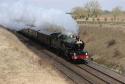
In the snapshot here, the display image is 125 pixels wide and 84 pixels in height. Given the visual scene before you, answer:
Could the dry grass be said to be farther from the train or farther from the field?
the field

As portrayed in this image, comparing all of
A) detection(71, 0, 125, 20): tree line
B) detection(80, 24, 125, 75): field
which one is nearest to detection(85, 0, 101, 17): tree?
detection(71, 0, 125, 20): tree line

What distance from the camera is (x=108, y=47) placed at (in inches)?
2041

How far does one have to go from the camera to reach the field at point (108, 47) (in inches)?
1606

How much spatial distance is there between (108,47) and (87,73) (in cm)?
1909

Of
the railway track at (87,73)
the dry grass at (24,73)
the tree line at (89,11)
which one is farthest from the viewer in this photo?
the tree line at (89,11)

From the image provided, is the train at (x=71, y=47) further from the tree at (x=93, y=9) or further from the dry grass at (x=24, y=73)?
the tree at (x=93, y=9)

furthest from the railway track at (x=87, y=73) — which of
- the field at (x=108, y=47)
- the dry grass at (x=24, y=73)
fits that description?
the field at (x=108, y=47)

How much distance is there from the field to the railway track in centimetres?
236

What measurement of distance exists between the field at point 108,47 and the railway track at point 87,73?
2.36 m

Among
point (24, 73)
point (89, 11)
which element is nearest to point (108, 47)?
point (24, 73)

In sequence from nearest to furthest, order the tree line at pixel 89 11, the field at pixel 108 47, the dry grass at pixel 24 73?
the dry grass at pixel 24 73 → the field at pixel 108 47 → the tree line at pixel 89 11

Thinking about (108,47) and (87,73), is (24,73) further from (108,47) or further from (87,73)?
(108,47)

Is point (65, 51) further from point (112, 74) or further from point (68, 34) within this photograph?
point (112, 74)

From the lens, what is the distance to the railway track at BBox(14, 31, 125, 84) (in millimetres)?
29453
